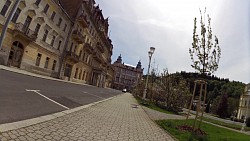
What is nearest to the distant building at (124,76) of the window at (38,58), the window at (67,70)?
the window at (67,70)

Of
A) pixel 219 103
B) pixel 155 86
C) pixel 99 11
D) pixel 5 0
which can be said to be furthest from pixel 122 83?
pixel 5 0

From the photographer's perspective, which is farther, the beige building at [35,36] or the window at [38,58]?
the window at [38,58]

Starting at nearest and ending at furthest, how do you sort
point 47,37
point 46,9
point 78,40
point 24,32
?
point 24,32
point 46,9
point 47,37
point 78,40

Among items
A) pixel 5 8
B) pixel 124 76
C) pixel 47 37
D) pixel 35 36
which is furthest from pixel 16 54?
pixel 124 76

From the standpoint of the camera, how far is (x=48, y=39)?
31.6 meters

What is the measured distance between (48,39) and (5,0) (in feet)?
34.3

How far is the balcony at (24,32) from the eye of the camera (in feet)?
76.9

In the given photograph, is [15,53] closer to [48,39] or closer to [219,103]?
[48,39]

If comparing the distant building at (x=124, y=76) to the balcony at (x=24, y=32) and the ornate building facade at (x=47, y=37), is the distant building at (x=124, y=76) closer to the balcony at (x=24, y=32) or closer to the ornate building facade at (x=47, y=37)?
the ornate building facade at (x=47, y=37)

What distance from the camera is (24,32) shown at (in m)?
24.8

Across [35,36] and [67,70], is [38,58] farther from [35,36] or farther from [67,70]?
[67,70]

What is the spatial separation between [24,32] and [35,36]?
236cm

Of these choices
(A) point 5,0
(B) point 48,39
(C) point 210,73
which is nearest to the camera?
(C) point 210,73

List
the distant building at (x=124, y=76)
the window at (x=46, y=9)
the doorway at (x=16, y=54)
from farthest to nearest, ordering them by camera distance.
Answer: the distant building at (x=124, y=76) → the window at (x=46, y=9) → the doorway at (x=16, y=54)
